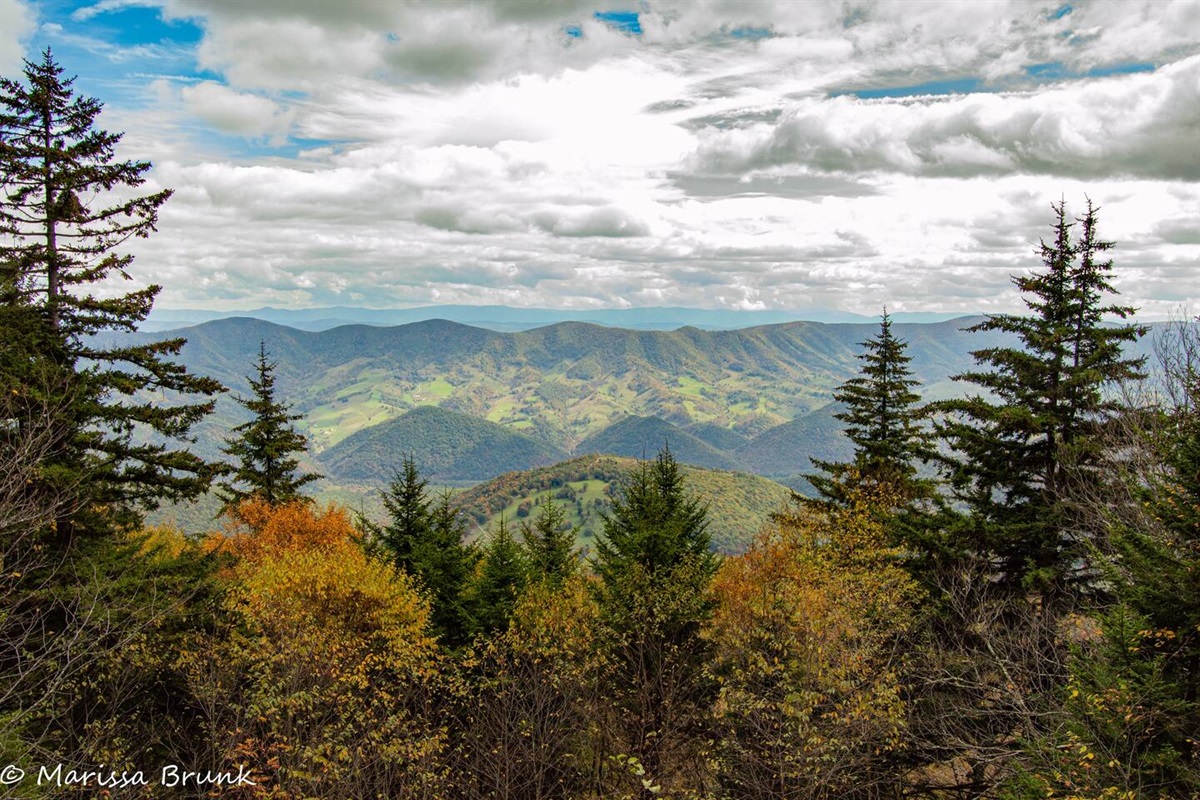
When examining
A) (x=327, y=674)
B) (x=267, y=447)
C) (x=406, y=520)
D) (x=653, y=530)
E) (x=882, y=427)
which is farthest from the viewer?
(x=267, y=447)

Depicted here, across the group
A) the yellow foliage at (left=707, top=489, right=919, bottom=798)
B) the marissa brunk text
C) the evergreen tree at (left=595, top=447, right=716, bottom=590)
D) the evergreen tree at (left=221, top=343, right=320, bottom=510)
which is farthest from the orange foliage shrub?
the yellow foliage at (left=707, top=489, right=919, bottom=798)

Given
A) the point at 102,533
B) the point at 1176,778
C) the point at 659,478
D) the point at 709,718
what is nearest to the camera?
the point at 1176,778

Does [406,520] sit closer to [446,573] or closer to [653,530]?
[446,573]

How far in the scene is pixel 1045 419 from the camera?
20.7 meters

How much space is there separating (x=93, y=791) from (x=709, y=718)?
1725 cm

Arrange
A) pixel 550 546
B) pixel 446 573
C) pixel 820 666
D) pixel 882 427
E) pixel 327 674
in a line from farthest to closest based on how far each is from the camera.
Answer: pixel 550 546
pixel 882 427
pixel 446 573
pixel 327 674
pixel 820 666

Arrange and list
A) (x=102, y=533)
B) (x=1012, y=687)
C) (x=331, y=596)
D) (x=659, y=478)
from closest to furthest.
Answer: (x=1012, y=687), (x=102, y=533), (x=331, y=596), (x=659, y=478)

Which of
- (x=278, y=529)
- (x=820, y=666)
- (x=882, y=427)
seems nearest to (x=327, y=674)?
(x=820, y=666)

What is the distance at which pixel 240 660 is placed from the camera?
Answer: 795 inches

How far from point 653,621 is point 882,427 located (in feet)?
52.8

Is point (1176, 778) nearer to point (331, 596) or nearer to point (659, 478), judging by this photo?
point (659, 478)

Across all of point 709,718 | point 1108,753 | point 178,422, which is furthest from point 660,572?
point 178,422

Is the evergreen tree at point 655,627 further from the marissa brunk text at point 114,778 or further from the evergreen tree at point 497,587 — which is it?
the marissa brunk text at point 114,778

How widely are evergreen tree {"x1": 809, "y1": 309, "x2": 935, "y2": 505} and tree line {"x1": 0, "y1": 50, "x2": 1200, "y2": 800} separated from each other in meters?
1.82
